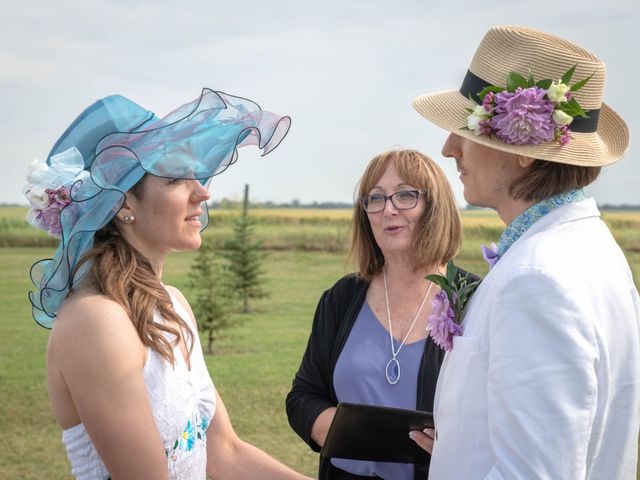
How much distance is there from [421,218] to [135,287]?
73.5 inches

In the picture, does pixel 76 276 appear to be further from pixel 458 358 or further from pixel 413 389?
pixel 413 389

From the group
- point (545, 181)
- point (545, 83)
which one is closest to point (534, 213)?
point (545, 181)

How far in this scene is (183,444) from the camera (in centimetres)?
238

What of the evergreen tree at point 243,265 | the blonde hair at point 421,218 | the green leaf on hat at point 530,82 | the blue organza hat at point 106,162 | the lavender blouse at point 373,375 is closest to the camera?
the green leaf on hat at point 530,82

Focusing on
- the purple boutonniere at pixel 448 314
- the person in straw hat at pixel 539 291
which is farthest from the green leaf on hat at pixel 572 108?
the purple boutonniere at pixel 448 314

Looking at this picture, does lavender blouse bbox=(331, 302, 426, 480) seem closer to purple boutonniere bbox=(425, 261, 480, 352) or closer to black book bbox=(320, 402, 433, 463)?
black book bbox=(320, 402, 433, 463)

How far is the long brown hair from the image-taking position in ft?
7.24

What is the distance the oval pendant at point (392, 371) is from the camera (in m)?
3.48

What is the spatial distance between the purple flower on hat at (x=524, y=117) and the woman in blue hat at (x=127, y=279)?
0.84 metres

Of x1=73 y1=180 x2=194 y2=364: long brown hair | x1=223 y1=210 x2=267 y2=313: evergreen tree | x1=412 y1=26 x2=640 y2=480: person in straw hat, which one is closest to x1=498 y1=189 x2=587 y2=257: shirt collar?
x1=412 y1=26 x2=640 y2=480: person in straw hat

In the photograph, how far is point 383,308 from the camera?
147 inches

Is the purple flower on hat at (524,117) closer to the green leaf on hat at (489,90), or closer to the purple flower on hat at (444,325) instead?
the green leaf on hat at (489,90)

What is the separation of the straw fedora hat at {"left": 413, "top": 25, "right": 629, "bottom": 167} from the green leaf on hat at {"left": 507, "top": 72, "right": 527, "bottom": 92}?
1.6 inches

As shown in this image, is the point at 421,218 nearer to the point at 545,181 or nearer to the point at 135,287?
the point at 545,181
